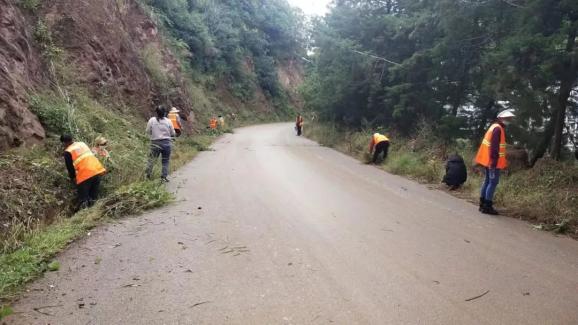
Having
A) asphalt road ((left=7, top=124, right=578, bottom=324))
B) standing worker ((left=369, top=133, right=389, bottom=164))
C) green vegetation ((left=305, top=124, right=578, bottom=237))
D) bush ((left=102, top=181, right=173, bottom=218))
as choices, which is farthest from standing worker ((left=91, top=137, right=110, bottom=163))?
standing worker ((left=369, top=133, right=389, bottom=164))

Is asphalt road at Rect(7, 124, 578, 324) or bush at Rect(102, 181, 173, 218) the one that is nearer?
asphalt road at Rect(7, 124, 578, 324)

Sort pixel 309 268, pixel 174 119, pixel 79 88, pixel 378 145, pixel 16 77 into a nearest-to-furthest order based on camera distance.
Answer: pixel 309 268 → pixel 16 77 → pixel 79 88 → pixel 378 145 → pixel 174 119

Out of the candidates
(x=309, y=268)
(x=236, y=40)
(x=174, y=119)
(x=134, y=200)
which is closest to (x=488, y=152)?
(x=309, y=268)

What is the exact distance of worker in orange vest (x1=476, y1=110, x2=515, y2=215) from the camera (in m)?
7.32

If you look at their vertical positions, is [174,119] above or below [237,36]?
below

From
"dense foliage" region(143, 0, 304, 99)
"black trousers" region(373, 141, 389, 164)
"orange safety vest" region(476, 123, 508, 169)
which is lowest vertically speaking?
"black trousers" region(373, 141, 389, 164)

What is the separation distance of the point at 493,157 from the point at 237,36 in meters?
37.1

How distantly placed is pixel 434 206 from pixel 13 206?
22.0 feet

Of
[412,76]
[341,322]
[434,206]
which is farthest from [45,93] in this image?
[412,76]

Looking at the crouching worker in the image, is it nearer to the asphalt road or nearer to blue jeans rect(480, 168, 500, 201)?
the asphalt road

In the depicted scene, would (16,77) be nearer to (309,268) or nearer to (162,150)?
(162,150)

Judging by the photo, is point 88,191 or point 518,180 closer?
point 88,191

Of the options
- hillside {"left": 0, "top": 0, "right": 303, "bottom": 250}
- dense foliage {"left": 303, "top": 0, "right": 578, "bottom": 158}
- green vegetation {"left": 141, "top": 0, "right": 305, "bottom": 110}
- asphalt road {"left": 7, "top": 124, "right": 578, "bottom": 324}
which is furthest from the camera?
green vegetation {"left": 141, "top": 0, "right": 305, "bottom": 110}

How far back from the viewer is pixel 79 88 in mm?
12805
